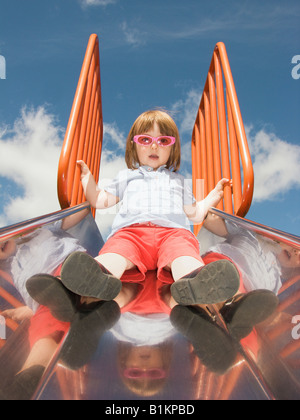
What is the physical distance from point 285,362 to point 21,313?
0.49m

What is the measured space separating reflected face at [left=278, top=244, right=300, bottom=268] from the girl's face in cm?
95

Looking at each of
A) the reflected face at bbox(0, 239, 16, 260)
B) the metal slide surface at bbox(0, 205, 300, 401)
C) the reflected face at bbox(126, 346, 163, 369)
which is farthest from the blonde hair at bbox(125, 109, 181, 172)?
the reflected face at bbox(126, 346, 163, 369)

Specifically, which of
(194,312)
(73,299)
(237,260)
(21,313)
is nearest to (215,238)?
(237,260)

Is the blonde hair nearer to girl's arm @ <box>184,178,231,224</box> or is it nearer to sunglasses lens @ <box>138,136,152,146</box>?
sunglasses lens @ <box>138,136,152,146</box>

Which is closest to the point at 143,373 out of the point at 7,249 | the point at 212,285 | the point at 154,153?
the point at 212,285

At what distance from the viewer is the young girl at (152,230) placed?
2.32 feet

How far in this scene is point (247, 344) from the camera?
0.56m

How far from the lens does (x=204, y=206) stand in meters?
1.62

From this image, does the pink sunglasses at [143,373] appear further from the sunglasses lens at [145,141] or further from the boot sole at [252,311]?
the sunglasses lens at [145,141]

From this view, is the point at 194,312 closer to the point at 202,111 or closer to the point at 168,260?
the point at 168,260

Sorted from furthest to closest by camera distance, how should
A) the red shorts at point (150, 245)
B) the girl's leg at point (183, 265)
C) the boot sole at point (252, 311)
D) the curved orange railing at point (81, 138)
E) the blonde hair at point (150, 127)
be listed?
the blonde hair at point (150, 127) → the curved orange railing at point (81, 138) → the red shorts at point (150, 245) → the girl's leg at point (183, 265) → the boot sole at point (252, 311)

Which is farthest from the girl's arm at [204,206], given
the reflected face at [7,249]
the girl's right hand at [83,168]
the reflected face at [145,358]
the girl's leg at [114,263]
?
the reflected face at [145,358]

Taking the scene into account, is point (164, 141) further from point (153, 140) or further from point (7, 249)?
point (7, 249)

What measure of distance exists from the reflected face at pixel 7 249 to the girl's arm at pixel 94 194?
32.0 inches
